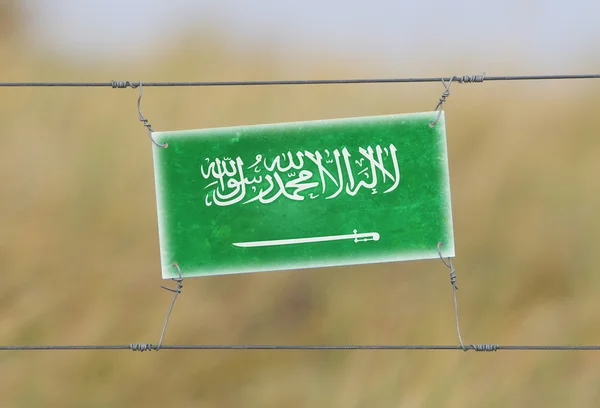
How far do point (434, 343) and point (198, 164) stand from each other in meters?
0.61

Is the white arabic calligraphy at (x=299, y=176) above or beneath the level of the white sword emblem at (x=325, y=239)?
above

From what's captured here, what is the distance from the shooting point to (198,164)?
1154 mm

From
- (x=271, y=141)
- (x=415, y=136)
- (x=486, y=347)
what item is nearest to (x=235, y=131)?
(x=271, y=141)

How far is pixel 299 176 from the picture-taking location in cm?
116

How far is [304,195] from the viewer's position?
116 centimetres

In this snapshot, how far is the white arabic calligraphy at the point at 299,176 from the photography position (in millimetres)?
1154

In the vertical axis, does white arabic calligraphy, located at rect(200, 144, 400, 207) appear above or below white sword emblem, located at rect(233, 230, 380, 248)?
above

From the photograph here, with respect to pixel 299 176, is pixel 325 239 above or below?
below

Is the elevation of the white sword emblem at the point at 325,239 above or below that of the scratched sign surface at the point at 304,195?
below

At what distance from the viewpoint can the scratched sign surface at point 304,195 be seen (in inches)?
45.2

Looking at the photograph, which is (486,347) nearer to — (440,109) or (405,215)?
(405,215)

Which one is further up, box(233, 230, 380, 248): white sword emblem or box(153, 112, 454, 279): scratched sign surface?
box(153, 112, 454, 279): scratched sign surface

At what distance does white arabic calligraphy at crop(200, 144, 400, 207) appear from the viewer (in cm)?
115

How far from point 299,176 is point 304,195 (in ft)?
0.11
